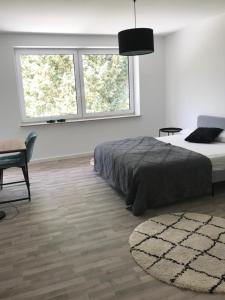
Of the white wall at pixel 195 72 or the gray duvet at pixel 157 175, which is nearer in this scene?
the gray duvet at pixel 157 175

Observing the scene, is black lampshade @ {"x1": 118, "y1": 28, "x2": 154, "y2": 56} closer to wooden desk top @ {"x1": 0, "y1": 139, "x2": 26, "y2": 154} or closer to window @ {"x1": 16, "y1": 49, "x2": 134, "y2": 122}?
wooden desk top @ {"x1": 0, "y1": 139, "x2": 26, "y2": 154}

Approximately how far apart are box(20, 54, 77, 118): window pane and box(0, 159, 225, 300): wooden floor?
78.9 inches

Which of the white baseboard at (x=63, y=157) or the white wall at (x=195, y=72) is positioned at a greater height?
the white wall at (x=195, y=72)

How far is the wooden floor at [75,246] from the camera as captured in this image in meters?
2.05

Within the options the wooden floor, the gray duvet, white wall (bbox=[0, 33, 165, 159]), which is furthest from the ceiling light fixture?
white wall (bbox=[0, 33, 165, 159])

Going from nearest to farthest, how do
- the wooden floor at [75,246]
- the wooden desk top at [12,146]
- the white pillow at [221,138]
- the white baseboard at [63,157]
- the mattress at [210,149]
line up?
1. the wooden floor at [75,246]
2. the wooden desk top at [12,146]
3. the mattress at [210,149]
4. the white pillow at [221,138]
5. the white baseboard at [63,157]

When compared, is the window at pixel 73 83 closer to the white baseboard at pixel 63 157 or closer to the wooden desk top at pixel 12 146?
the white baseboard at pixel 63 157

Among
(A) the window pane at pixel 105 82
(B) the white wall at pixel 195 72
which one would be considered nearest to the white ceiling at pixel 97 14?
(B) the white wall at pixel 195 72

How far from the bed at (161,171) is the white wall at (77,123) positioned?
192 cm

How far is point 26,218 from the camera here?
128 inches

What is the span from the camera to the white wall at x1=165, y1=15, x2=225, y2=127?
15.4 ft

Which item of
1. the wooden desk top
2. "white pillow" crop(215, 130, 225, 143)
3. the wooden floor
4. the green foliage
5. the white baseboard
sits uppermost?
the green foliage

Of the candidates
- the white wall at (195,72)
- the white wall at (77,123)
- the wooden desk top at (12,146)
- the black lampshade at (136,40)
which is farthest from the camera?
the white wall at (77,123)

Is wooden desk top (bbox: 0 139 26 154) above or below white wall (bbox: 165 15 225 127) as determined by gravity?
below
